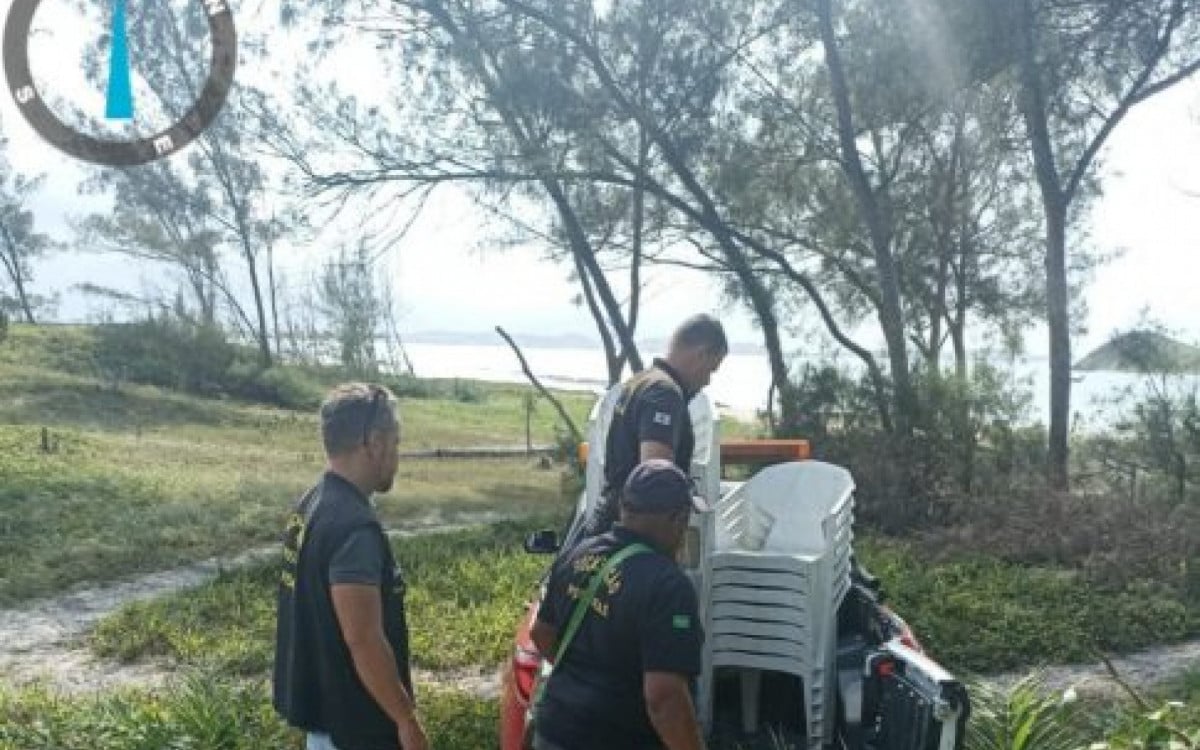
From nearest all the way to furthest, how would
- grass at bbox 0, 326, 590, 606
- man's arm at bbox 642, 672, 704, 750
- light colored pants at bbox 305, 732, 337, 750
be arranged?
1. man's arm at bbox 642, 672, 704, 750
2. light colored pants at bbox 305, 732, 337, 750
3. grass at bbox 0, 326, 590, 606

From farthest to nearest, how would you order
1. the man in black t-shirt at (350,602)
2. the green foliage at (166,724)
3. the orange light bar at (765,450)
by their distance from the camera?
the orange light bar at (765,450) → the green foliage at (166,724) → the man in black t-shirt at (350,602)

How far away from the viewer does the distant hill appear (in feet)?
42.8

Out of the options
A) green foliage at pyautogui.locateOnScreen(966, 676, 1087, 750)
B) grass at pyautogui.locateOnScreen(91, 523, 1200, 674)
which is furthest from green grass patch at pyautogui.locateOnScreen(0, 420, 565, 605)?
green foliage at pyautogui.locateOnScreen(966, 676, 1087, 750)

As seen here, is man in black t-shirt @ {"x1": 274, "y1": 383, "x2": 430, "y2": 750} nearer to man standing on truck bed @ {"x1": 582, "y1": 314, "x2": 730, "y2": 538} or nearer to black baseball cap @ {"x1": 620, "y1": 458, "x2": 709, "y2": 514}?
black baseball cap @ {"x1": 620, "y1": 458, "x2": 709, "y2": 514}

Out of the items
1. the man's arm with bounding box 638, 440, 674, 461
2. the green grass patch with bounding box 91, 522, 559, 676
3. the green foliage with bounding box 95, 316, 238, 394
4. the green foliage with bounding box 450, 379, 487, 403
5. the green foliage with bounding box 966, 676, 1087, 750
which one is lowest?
the green grass patch with bounding box 91, 522, 559, 676

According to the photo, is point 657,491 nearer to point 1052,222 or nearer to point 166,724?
point 166,724

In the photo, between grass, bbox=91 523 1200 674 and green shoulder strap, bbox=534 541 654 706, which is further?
grass, bbox=91 523 1200 674

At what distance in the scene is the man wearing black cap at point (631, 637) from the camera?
9.24 ft

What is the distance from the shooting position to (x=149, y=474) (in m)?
15.0

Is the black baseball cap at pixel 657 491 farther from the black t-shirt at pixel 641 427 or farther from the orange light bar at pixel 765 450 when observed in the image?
the orange light bar at pixel 765 450

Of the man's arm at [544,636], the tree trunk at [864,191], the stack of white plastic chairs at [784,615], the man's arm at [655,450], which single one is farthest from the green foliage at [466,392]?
the man's arm at [544,636]

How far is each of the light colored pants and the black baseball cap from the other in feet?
3.49

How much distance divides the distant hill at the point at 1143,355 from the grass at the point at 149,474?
7.67 metres
